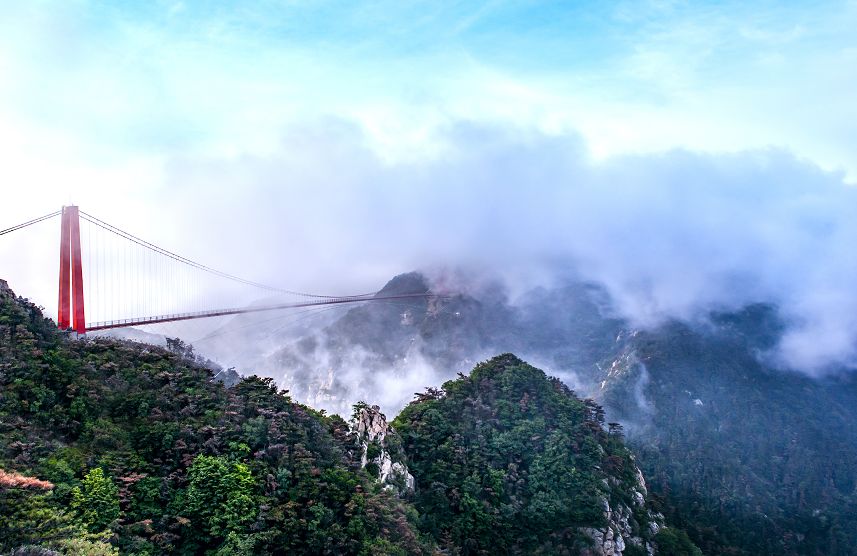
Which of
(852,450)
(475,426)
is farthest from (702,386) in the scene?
(475,426)

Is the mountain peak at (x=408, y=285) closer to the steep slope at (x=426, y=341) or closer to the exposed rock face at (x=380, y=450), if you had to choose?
the steep slope at (x=426, y=341)

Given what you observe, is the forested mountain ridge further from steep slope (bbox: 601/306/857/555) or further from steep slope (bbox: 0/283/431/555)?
steep slope (bbox: 601/306/857/555)

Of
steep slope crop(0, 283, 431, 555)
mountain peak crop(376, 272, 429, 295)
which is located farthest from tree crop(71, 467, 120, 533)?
mountain peak crop(376, 272, 429, 295)

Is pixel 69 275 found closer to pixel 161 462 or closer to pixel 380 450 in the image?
pixel 161 462

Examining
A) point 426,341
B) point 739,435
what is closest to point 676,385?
point 739,435

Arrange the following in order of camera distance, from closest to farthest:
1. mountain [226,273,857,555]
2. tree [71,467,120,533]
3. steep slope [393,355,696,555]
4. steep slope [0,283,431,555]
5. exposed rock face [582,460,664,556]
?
1. tree [71,467,120,533]
2. steep slope [0,283,431,555]
3. steep slope [393,355,696,555]
4. exposed rock face [582,460,664,556]
5. mountain [226,273,857,555]

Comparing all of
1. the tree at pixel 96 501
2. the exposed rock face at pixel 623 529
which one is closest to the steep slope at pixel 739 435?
the exposed rock face at pixel 623 529
